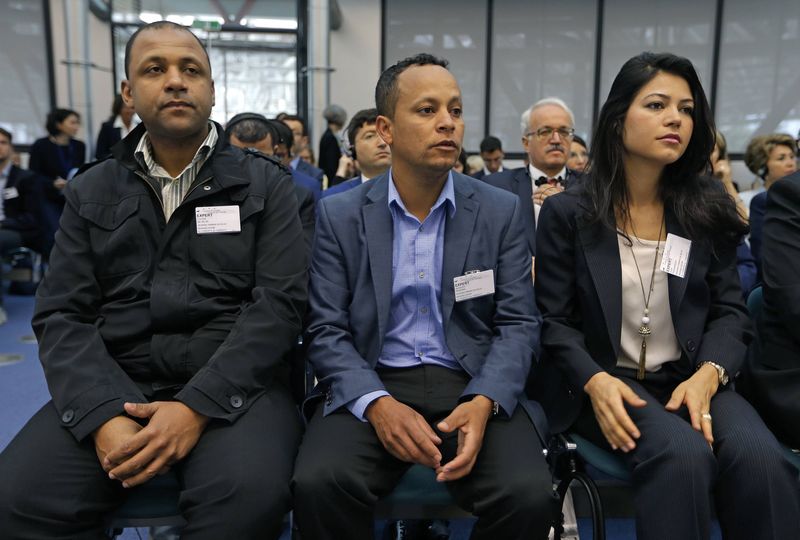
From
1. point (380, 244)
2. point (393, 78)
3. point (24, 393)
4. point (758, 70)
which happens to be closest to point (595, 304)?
point (380, 244)

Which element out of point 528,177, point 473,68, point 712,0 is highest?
point 712,0

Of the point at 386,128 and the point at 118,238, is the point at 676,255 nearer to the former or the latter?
the point at 386,128

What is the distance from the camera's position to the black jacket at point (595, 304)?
1739 mm

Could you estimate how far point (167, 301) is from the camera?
168cm

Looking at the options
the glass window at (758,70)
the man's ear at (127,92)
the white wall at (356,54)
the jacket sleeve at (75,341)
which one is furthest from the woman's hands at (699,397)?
the glass window at (758,70)

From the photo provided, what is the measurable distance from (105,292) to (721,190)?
1934 mm

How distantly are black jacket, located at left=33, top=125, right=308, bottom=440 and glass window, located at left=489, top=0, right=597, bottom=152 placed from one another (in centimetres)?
813

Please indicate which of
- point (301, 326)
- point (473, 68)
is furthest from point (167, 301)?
point (473, 68)

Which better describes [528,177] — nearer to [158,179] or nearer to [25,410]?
[158,179]

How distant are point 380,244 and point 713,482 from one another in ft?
3.47

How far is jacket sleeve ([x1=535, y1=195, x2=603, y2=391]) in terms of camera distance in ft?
5.87

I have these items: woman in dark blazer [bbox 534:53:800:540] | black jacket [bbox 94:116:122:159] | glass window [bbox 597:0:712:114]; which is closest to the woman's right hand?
woman in dark blazer [bbox 534:53:800:540]

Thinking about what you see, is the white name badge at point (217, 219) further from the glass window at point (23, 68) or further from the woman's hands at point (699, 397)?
the glass window at point (23, 68)

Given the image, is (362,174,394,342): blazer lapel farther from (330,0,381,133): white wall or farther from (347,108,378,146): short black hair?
(330,0,381,133): white wall
